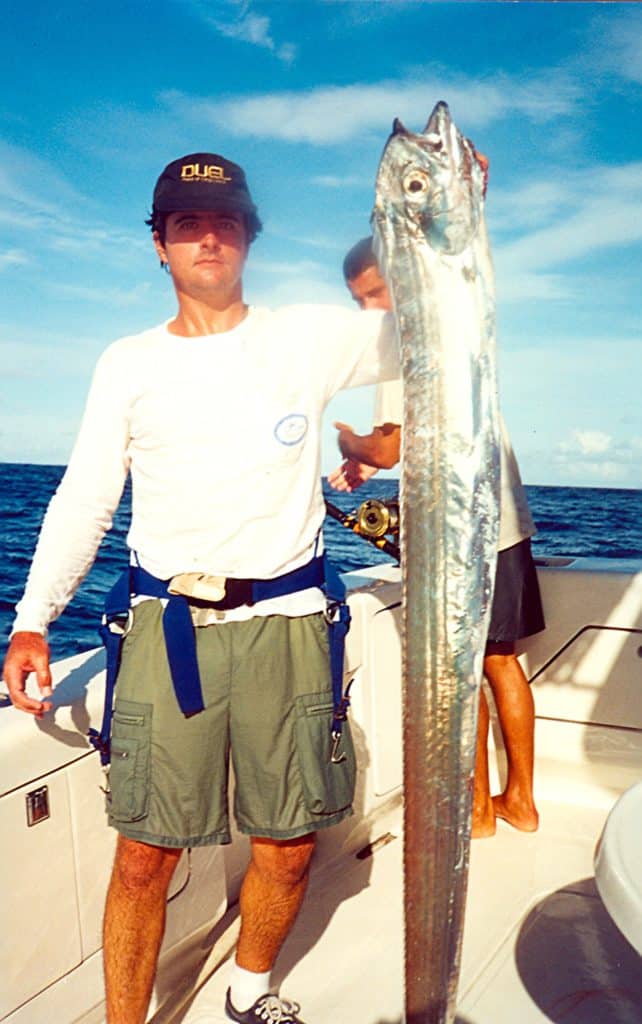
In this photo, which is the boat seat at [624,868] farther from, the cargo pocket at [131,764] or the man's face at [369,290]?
the man's face at [369,290]

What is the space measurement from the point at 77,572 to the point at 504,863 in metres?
1.84

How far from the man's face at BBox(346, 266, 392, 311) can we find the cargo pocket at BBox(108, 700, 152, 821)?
1529 mm

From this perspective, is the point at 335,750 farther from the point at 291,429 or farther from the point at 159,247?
the point at 159,247

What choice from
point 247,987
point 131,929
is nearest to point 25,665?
point 131,929

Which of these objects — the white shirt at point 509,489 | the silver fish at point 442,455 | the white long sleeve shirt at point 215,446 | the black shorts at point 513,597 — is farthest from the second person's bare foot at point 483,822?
the silver fish at point 442,455

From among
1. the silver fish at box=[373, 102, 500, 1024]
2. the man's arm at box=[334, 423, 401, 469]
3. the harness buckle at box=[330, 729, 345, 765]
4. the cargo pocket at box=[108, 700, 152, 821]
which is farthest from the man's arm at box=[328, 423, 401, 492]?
the silver fish at box=[373, 102, 500, 1024]

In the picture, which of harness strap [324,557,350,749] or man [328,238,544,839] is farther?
man [328,238,544,839]

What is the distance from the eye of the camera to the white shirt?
2666mm

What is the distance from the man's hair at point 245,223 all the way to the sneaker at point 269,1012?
6.02 ft

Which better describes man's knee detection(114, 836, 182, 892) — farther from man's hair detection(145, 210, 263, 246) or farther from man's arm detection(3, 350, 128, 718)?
man's hair detection(145, 210, 263, 246)

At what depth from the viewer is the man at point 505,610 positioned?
9.00ft

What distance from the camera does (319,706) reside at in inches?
80.7

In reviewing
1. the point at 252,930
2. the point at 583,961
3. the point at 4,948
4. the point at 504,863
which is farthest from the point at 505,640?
the point at 4,948

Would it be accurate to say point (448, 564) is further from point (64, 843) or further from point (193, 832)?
point (64, 843)
